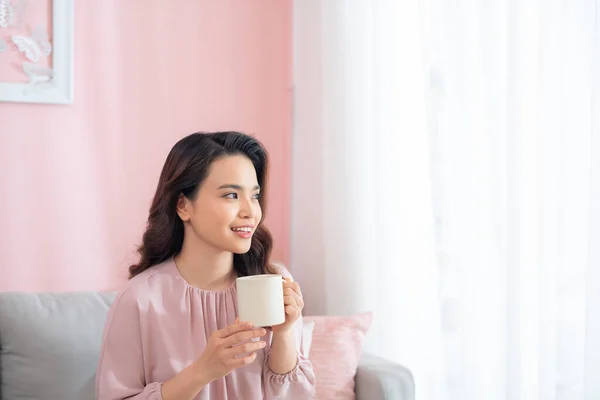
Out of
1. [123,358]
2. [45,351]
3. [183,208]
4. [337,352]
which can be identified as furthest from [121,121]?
[123,358]

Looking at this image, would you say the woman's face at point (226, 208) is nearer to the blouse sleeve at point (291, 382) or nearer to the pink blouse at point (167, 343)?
the pink blouse at point (167, 343)

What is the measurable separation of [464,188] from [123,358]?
0.95 meters

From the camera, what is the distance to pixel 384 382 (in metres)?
1.87

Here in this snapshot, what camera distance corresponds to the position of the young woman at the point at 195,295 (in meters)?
1.28

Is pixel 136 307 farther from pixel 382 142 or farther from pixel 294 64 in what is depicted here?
pixel 294 64

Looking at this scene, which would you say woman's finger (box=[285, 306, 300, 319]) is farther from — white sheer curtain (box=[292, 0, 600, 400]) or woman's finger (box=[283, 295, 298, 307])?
white sheer curtain (box=[292, 0, 600, 400])

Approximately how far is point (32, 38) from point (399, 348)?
66.0 inches

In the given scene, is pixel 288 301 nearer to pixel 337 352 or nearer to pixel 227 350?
pixel 227 350

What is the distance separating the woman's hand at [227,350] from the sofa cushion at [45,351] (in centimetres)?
96

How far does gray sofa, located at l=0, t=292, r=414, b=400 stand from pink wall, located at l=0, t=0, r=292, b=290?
0.47 metres

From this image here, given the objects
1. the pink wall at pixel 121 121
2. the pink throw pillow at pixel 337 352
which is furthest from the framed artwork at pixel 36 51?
the pink throw pillow at pixel 337 352

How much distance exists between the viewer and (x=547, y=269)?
4.98ft

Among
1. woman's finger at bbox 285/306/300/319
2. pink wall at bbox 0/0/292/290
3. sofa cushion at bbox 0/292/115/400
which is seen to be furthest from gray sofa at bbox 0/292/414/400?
woman's finger at bbox 285/306/300/319

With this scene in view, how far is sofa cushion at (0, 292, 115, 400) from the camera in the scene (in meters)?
1.98
